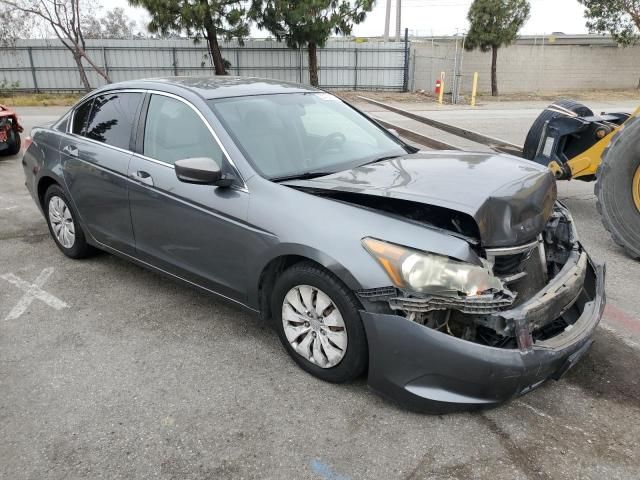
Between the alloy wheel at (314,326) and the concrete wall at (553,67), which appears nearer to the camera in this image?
the alloy wheel at (314,326)

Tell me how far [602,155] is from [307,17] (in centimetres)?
1820

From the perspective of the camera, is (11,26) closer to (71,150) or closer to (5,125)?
(5,125)

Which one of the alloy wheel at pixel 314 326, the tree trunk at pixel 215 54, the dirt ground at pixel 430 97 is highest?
the tree trunk at pixel 215 54

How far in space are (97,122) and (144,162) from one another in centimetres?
90


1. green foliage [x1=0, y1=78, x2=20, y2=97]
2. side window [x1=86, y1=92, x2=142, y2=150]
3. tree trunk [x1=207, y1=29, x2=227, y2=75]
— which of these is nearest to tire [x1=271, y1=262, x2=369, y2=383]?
side window [x1=86, y1=92, x2=142, y2=150]

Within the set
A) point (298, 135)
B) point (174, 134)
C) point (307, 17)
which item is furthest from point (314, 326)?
point (307, 17)

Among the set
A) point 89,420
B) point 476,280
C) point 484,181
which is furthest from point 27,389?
point 484,181

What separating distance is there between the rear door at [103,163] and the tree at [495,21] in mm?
22466

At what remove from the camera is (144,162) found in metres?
3.72

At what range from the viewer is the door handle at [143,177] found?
365cm

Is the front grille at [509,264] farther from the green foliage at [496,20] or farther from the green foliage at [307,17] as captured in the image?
the green foliage at [496,20]

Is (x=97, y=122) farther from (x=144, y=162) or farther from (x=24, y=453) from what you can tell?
(x=24, y=453)

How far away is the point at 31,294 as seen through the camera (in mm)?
4234

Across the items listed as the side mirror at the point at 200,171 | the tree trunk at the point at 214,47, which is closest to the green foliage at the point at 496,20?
the tree trunk at the point at 214,47
